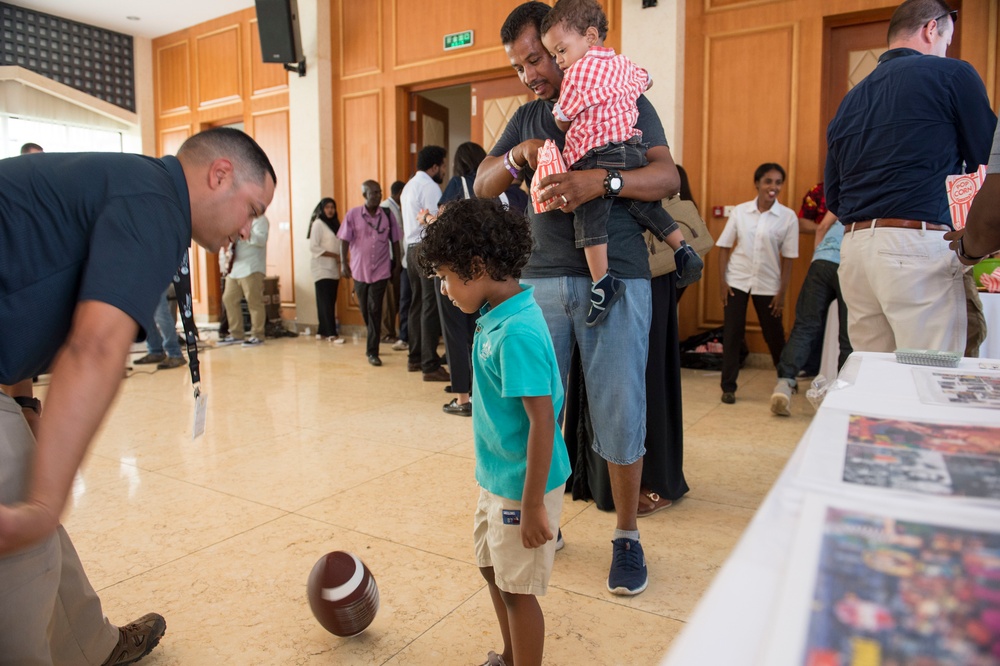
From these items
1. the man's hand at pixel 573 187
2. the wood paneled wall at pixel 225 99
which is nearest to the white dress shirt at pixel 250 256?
the wood paneled wall at pixel 225 99

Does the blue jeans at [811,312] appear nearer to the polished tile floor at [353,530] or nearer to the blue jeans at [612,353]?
the polished tile floor at [353,530]

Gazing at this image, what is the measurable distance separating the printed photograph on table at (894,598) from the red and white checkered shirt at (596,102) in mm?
1547

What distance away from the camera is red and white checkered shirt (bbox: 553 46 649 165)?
191 cm

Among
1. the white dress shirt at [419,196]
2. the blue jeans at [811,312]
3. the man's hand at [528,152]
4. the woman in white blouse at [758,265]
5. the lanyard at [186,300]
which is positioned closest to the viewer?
the lanyard at [186,300]

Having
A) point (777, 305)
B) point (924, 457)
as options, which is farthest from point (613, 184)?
point (777, 305)

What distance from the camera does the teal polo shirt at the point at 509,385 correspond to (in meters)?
1.37

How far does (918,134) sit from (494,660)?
1.95m

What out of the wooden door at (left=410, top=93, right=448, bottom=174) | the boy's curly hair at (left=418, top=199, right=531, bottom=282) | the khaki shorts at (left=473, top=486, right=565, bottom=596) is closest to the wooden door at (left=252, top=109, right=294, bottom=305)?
the wooden door at (left=410, top=93, right=448, bottom=174)

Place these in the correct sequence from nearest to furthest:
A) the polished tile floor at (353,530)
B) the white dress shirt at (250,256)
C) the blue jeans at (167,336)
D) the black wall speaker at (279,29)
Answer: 1. the polished tile floor at (353,530)
2. the blue jeans at (167,336)
3. the white dress shirt at (250,256)
4. the black wall speaker at (279,29)

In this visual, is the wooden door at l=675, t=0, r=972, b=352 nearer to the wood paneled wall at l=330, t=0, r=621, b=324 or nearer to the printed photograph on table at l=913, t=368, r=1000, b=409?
the wood paneled wall at l=330, t=0, r=621, b=324

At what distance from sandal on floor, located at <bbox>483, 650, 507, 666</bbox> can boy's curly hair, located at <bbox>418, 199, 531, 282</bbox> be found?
0.83 metres

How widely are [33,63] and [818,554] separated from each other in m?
11.1

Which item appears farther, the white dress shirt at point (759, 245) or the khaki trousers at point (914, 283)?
the white dress shirt at point (759, 245)

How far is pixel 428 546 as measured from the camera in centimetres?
225
